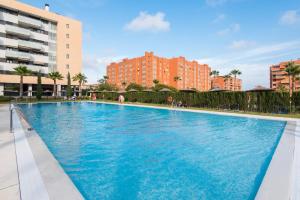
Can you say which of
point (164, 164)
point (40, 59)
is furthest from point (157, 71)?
point (164, 164)

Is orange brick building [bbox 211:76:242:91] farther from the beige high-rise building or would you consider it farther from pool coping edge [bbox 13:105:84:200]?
pool coping edge [bbox 13:105:84:200]

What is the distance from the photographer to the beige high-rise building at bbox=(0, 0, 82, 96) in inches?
1523

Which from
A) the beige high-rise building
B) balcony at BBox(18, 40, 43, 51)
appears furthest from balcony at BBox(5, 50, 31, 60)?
balcony at BBox(18, 40, 43, 51)

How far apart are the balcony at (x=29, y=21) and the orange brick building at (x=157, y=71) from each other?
61.8m

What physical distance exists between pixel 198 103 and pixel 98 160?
21.1 m

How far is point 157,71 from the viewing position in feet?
338

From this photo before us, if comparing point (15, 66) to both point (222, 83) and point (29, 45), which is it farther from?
point (222, 83)

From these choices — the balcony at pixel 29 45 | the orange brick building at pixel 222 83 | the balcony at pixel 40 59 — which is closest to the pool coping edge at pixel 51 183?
the balcony at pixel 40 59

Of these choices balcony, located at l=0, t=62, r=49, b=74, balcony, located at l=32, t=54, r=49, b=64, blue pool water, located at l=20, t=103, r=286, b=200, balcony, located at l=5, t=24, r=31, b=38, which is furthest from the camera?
balcony, located at l=32, t=54, r=49, b=64

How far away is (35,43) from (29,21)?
5.21 m

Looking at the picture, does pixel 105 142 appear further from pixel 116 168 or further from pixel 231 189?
pixel 231 189

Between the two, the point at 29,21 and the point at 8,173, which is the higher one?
the point at 29,21

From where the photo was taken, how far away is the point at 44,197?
3.18m

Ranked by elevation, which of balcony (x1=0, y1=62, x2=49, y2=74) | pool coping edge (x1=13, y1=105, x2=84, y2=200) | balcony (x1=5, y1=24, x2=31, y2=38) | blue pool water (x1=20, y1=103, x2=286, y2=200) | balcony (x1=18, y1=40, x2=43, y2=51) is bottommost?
blue pool water (x1=20, y1=103, x2=286, y2=200)
